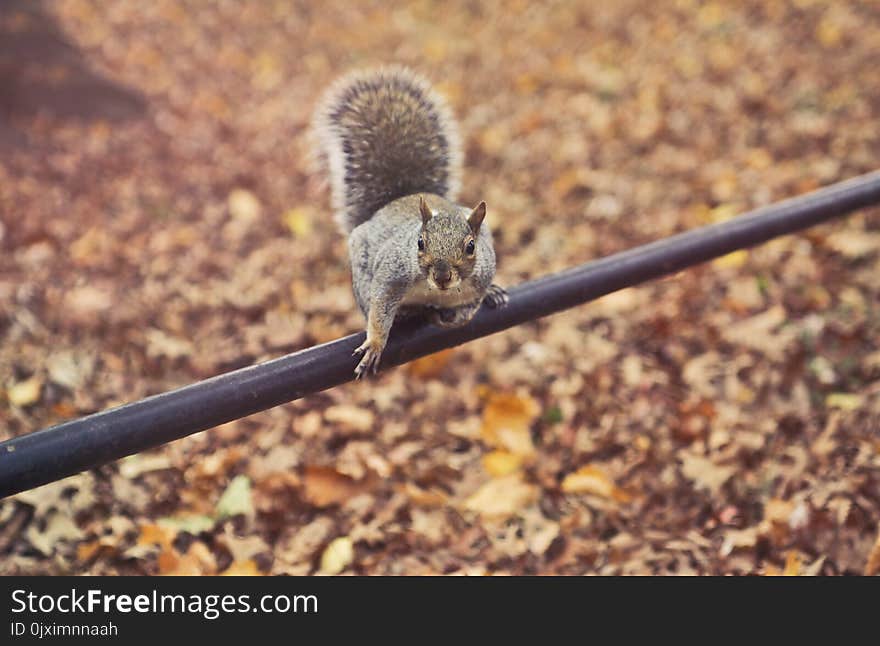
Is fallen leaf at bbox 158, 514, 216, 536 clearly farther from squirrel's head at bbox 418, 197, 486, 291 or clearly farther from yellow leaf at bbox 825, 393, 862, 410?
yellow leaf at bbox 825, 393, 862, 410

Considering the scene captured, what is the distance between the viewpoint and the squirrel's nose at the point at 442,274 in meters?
1.66

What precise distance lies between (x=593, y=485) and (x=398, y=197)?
1142mm

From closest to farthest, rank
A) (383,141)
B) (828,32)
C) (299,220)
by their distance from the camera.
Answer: (383,141), (299,220), (828,32)

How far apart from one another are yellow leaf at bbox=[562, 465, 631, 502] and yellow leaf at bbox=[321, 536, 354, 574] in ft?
2.39

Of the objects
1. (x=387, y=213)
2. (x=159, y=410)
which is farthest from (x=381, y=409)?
(x=159, y=410)

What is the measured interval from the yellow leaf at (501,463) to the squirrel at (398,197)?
0.89 meters

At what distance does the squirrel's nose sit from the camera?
166cm

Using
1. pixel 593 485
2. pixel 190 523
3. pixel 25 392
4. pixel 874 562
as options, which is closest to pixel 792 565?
pixel 874 562

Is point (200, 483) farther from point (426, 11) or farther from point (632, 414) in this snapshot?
point (426, 11)

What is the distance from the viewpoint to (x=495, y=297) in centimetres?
186

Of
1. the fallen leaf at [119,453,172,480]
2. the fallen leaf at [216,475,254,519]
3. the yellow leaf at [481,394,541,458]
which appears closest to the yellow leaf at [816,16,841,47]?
the yellow leaf at [481,394,541,458]

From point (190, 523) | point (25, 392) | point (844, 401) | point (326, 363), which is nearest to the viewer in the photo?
point (326, 363)

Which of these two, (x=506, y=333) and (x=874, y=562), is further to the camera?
(x=506, y=333)

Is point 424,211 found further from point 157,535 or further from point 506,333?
point 506,333
